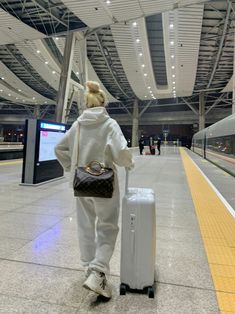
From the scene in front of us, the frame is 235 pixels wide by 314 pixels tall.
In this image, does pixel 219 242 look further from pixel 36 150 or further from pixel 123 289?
pixel 36 150

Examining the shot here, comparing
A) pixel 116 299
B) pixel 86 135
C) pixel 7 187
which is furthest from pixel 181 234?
pixel 7 187

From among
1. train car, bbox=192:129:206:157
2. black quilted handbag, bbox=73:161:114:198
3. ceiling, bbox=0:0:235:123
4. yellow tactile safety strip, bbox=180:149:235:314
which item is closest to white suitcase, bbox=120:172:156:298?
black quilted handbag, bbox=73:161:114:198

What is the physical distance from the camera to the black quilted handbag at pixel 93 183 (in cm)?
204

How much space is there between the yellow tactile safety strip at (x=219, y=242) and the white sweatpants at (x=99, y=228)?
0.89m

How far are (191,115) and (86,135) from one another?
143 feet

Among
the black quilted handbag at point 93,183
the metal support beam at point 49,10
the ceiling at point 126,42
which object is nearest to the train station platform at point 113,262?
the black quilted handbag at point 93,183

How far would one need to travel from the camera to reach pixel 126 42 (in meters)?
19.5

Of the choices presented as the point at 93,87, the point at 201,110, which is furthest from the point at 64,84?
the point at 201,110

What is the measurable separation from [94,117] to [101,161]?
0.33m

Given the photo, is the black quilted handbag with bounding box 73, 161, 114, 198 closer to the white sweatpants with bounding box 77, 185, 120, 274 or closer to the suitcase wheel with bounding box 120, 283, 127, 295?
the white sweatpants with bounding box 77, 185, 120, 274

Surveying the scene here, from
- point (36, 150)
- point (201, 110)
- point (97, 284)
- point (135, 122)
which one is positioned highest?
point (201, 110)

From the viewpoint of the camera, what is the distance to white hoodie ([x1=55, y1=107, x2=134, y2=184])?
214cm

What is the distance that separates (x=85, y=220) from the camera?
7.34 feet

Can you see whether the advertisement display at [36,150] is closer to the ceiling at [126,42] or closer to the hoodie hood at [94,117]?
the hoodie hood at [94,117]
